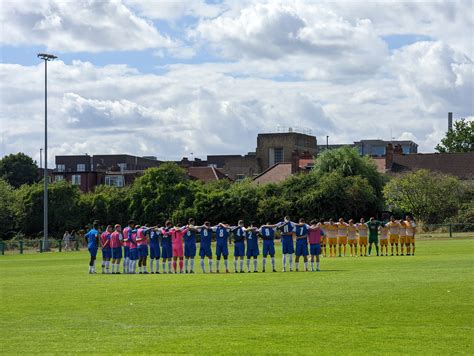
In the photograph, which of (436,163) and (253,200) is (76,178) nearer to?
(253,200)

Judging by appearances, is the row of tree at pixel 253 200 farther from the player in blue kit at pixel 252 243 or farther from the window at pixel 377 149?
the window at pixel 377 149

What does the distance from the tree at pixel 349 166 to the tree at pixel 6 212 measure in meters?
30.9

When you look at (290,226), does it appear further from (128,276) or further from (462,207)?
(462,207)

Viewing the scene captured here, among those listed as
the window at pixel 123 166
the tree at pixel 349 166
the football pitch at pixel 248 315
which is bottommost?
the football pitch at pixel 248 315

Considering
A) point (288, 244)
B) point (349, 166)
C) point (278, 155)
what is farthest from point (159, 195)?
point (288, 244)

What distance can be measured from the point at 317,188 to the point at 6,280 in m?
54.1

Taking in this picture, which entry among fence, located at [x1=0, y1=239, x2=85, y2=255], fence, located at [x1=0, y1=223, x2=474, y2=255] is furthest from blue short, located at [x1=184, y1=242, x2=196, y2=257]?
fence, located at [x1=0, y1=239, x2=85, y2=255]

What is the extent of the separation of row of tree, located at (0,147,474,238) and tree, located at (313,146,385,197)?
0.33ft

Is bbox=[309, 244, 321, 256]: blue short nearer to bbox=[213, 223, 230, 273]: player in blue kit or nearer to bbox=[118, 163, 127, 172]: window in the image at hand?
bbox=[213, 223, 230, 273]: player in blue kit

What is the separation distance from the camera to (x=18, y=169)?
130 metres

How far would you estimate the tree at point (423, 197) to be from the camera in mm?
84875

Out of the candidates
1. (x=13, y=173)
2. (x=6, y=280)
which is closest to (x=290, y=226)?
(x=6, y=280)

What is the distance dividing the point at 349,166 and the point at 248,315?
69313 mm

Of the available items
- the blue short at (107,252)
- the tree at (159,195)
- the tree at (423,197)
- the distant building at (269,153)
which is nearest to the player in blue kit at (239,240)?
the blue short at (107,252)
